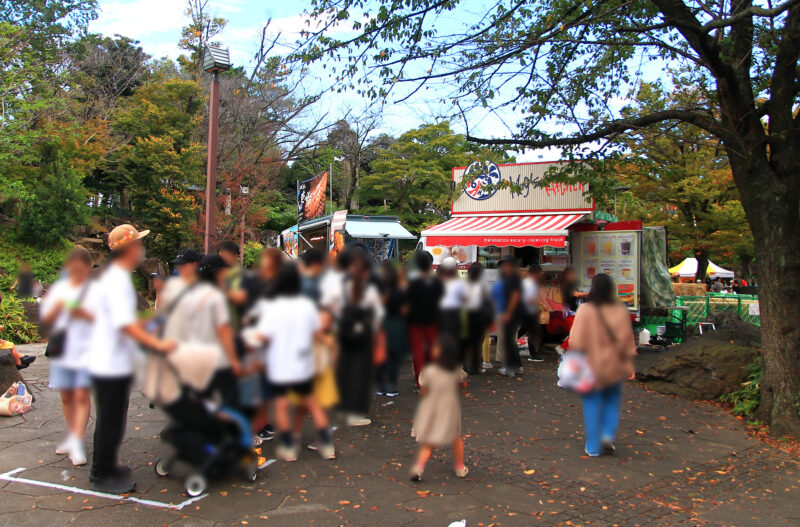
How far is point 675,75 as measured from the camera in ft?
47.1

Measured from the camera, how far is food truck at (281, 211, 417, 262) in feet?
12.2

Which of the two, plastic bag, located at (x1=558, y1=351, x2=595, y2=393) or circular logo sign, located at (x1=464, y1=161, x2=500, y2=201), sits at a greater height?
circular logo sign, located at (x1=464, y1=161, x2=500, y2=201)

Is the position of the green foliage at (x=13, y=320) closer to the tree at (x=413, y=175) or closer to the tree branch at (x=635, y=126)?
the tree branch at (x=635, y=126)

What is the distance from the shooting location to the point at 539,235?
13.3 feet

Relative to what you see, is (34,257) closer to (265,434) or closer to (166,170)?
(166,170)

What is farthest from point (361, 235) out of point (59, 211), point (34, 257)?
point (34, 257)

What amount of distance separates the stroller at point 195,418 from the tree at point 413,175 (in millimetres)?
26550

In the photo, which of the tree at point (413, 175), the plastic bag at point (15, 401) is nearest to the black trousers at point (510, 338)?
the plastic bag at point (15, 401)

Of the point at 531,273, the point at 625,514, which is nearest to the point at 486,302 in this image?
the point at 531,273

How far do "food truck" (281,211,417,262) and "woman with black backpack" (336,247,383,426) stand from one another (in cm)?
158

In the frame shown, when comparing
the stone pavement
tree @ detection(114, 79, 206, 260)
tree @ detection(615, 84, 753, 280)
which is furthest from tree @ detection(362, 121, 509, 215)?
the stone pavement

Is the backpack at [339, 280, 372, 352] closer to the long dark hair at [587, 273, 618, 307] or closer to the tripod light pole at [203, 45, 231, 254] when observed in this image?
the long dark hair at [587, 273, 618, 307]

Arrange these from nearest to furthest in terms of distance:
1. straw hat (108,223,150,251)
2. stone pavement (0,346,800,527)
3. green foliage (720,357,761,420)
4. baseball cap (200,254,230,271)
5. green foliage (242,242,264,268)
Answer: straw hat (108,223,150,251) < baseball cap (200,254,230,271) < green foliage (242,242,264,268) < stone pavement (0,346,800,527) < green foliage (720,357,761,420)

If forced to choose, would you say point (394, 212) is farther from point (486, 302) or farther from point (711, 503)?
point (486, 302)
